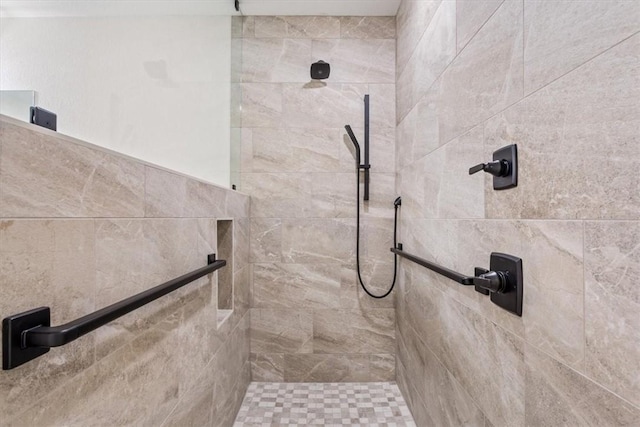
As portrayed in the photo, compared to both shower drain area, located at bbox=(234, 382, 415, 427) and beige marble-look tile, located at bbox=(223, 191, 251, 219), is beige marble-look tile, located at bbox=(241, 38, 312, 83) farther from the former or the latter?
shower drain area, located at bbox=(234, 382, 415, 427)

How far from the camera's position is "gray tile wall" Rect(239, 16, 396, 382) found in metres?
2.07

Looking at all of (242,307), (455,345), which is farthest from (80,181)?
(242,307)

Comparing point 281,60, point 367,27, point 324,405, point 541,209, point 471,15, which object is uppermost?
point 367,27

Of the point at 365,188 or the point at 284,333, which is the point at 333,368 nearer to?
the point at 284,333

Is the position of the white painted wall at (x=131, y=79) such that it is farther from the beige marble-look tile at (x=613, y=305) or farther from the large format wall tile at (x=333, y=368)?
the large format wall tile at (x=333, y=368)

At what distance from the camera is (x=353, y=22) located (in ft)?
6.86

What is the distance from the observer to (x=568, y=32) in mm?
628

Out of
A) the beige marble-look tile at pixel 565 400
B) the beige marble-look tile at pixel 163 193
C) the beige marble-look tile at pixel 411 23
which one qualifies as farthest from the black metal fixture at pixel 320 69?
the beige marble-look tile at pixel 565 400

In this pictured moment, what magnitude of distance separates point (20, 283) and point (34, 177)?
0.52ft

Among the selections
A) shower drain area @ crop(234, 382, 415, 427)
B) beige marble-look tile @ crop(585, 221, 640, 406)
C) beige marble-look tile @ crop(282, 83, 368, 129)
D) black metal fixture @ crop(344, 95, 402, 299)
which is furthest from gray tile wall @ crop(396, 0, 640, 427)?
beige marble-look tile @ crop(282, 83, 368, 129)

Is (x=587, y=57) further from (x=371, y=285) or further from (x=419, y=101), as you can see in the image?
(x=371, y=285)

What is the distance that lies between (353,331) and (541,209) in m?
1.58

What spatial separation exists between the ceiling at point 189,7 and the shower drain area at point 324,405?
1748 mm

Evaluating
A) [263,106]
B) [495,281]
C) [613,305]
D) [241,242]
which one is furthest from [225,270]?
[613,305]
